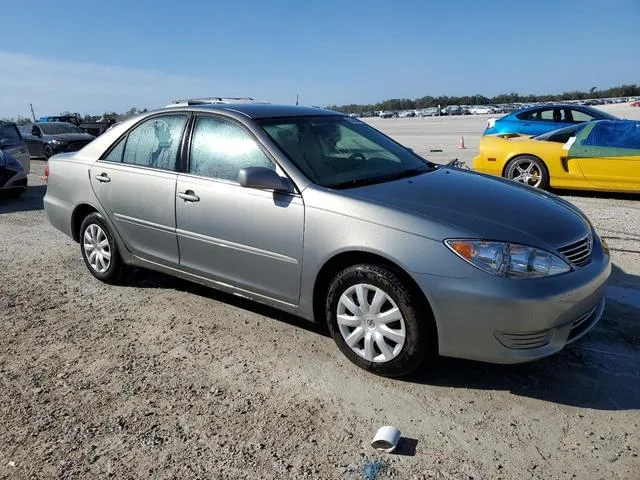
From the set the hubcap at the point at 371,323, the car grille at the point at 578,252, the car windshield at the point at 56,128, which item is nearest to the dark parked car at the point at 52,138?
the car windshield at the point at 56,128

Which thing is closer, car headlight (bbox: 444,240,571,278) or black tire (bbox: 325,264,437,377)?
car headlight (bbox: 444,240,571,278)

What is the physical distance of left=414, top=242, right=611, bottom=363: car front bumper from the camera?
286cm

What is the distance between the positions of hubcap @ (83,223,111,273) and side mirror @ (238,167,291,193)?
6.68 feet

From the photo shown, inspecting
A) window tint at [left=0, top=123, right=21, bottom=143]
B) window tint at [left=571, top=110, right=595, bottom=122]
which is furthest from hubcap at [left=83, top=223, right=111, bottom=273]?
window tint at [left=571, top=110, right=595, bottom=122]

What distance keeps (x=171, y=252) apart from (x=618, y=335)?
328 centimetres

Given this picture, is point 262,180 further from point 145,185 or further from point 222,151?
point 145,185

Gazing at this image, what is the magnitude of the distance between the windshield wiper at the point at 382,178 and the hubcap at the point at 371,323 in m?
0.70

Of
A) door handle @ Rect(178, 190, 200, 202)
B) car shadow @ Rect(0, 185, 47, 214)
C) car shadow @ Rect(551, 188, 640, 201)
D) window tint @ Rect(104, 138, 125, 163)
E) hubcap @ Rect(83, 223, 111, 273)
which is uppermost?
window tint @ Rect(104, 138, 125, 163)

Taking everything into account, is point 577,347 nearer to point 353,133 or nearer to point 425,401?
point 425,401

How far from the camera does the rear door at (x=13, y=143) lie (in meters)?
11.3

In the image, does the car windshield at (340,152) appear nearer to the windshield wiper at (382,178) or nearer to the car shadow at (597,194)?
the windshield wiper at (382,178)

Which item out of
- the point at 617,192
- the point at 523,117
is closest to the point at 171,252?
the point at 617,192

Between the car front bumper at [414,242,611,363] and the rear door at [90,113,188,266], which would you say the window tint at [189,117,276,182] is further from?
the car front bumper at [414,242,611,363]

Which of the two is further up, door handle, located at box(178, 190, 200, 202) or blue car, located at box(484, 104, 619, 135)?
blue car, located at box(484, 104, 619, 135)
